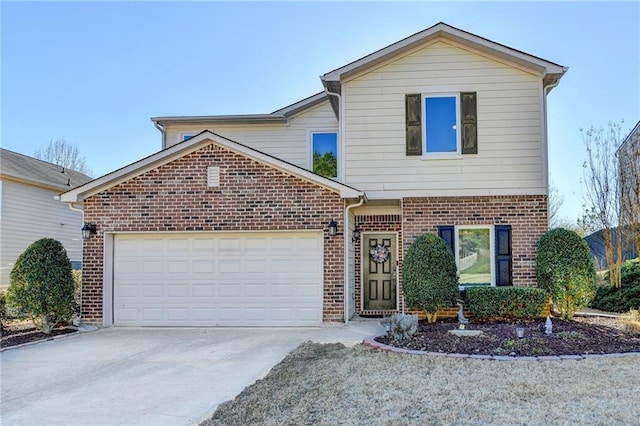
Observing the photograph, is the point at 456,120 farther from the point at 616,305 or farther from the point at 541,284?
the point at 616,305

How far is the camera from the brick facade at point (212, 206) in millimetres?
10953

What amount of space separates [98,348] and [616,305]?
12685 mm

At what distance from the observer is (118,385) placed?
629 centimetres

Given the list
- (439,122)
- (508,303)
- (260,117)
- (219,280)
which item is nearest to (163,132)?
(260,117)

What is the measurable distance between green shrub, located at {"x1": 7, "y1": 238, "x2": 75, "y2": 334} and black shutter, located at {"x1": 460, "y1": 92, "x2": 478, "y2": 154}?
29.2ft

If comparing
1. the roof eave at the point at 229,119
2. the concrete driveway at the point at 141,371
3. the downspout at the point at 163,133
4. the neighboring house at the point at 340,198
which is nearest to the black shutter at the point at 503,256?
the neighboring house at the point at 340,198

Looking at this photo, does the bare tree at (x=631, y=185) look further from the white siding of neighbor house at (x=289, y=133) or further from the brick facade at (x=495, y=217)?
the white siding of neighbor house at (x=289, y=133)

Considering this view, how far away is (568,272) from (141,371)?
807cm

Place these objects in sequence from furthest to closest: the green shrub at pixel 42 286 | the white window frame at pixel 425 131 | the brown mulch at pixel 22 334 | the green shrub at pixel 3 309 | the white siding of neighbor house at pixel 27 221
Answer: the white siding of neighbor house at pixel 27 221
the white window frame at pixel 425 131
the green shrub at pixel 3 309
the green shrub at pixel 42 286
the brown mulch at pixel 22 334

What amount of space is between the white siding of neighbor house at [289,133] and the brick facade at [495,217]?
3.98 metres

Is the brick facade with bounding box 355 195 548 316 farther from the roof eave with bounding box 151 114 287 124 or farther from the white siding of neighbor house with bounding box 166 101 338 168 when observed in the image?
the roof eave with bounding box 151 114 287 124

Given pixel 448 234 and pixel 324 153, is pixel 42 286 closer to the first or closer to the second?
pixel 324 153

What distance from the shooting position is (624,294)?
1367 cm

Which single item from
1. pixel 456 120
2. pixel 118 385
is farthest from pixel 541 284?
pixel 118 385
